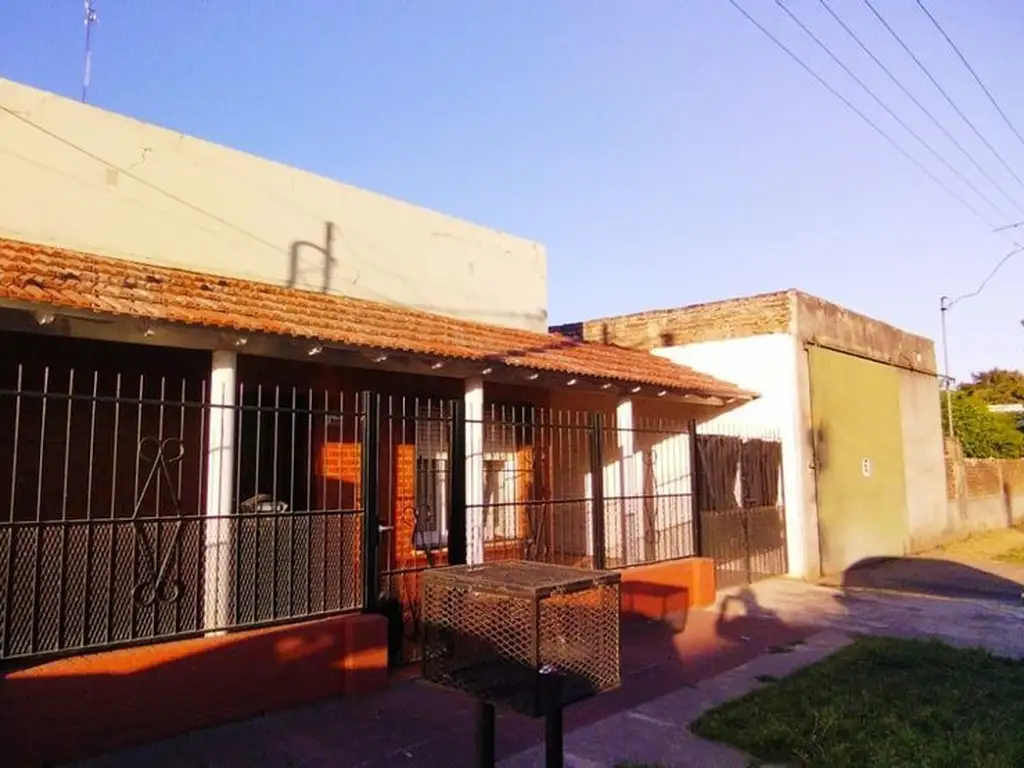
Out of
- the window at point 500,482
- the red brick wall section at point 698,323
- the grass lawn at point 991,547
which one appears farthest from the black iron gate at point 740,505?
the grass lawn at point 991,547

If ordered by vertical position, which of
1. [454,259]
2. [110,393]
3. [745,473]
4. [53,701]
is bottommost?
[53,701]

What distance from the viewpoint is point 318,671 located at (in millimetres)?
5391

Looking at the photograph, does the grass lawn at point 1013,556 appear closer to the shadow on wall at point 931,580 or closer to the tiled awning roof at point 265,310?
the shadow on wall at point 931,580

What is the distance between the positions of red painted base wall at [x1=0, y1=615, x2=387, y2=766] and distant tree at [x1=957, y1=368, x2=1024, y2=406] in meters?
36.2

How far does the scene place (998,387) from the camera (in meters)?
37.6

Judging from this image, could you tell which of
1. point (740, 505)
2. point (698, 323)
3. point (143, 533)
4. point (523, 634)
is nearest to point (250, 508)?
point (143, 533)

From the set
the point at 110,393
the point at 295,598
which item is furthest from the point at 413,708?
the point at 110,393

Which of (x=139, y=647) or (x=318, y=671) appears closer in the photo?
(x=139, y=647)

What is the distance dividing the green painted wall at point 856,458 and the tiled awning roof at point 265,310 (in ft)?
10.6

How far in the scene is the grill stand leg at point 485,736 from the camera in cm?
308

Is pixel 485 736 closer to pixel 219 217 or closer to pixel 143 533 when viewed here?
pixel 143 533

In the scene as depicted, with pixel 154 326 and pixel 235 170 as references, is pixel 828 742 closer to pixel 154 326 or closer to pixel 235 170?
pixel 154 326

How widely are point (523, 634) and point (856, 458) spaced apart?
12307 millimetres

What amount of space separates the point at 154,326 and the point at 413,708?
10.8 ft
